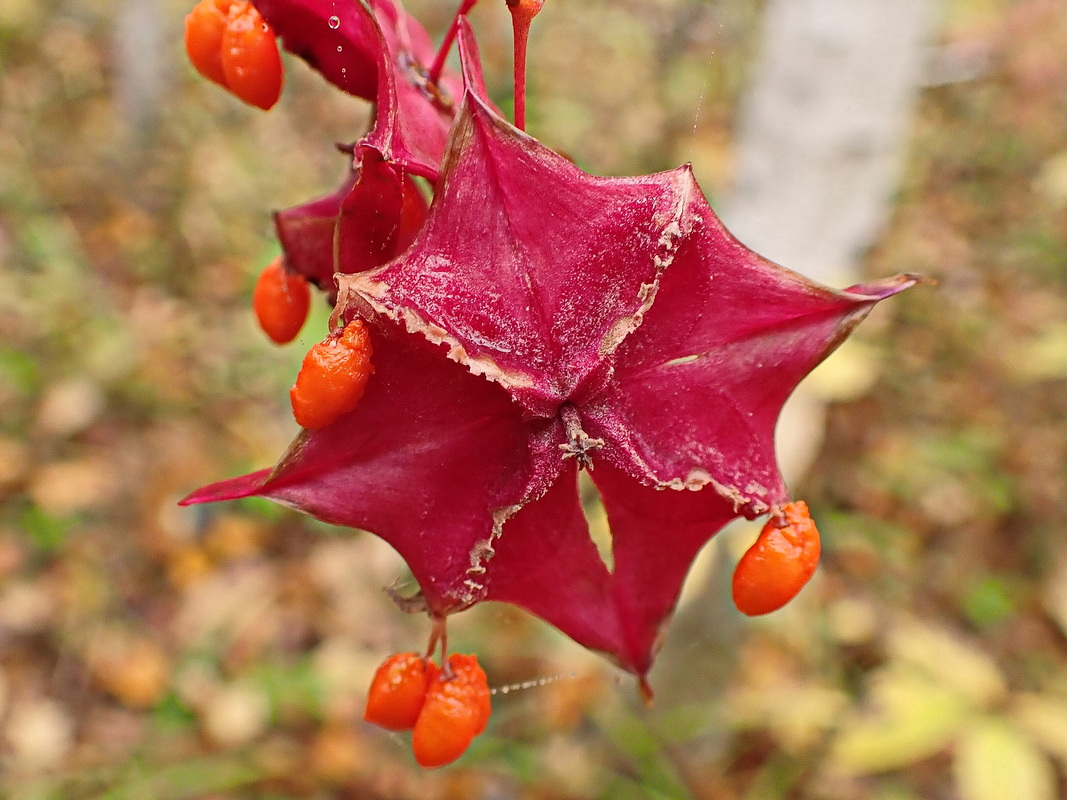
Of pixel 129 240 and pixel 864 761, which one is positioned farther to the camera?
pixel 129 240

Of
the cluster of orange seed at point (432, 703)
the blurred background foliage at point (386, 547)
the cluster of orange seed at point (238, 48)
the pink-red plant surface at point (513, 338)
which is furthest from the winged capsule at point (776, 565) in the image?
the blurred background foliage at point (386, 547)

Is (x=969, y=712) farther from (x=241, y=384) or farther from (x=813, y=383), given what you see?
(x=241, y=384)

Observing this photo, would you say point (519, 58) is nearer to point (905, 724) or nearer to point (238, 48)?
point (238, 48)

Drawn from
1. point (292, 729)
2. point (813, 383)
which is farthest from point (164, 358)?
point (813, 383)

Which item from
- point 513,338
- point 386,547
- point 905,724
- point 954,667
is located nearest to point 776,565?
point 513,338

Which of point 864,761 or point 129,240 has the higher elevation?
point 129,240

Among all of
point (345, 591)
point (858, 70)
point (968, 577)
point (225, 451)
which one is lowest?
point (345, 591)

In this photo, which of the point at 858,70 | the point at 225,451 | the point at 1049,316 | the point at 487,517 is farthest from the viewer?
the point at 1049,316

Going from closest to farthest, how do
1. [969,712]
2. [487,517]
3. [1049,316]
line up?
[487,517] → [969,712] → [1049,316]

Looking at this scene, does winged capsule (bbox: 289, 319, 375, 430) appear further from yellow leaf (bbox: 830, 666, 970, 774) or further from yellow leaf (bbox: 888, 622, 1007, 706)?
yellow leaf (bbox: 888, 622, 1007, 706)
